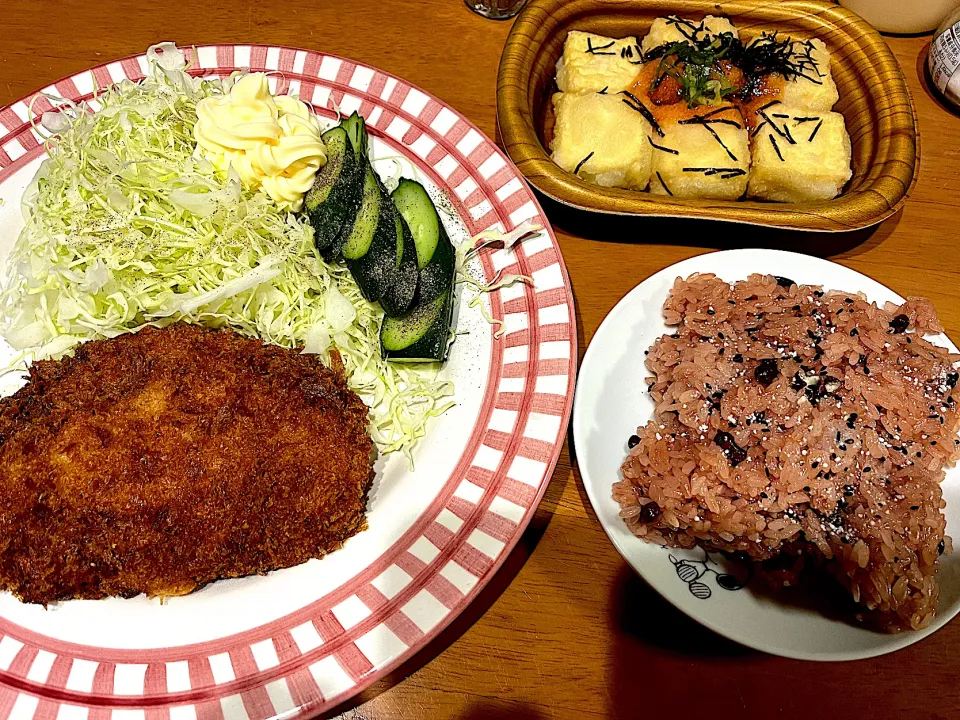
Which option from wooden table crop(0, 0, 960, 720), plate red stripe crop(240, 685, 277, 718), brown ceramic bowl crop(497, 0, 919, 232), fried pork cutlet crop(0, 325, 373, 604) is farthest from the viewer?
brown ceramic bowl crop(497, 0, 919, 232)

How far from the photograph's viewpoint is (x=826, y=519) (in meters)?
1.58

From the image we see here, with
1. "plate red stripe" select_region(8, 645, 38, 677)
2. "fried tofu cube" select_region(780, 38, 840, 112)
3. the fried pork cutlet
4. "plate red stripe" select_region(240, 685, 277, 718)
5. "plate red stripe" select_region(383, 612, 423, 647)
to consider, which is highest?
"fried tofu cube" select_region(780, 38, 840, 112)

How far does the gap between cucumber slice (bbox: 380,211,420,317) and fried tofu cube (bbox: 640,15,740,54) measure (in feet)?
4.32

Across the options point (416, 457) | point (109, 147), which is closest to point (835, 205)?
point (416, 457)

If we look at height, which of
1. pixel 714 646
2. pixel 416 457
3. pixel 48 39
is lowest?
pixel 714 646

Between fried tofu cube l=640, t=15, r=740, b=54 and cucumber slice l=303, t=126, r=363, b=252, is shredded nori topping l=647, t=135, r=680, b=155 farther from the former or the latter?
cucumber slice l=303, t=126, r=363, b=252

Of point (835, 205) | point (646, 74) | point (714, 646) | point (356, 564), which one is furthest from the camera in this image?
point (646, 74)

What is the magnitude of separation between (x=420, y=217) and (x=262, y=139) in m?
0.51

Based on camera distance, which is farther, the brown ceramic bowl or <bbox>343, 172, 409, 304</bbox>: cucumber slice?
the brown ceramic bowl

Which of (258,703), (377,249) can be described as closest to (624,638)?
(258,703)

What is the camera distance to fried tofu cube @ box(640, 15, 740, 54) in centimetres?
229

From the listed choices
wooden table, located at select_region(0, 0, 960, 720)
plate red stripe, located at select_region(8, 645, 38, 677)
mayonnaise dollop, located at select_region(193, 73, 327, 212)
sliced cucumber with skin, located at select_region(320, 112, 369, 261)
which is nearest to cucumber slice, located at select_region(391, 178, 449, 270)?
sliced cucumber with skin, located at select_region(320, 112, 369, 261)

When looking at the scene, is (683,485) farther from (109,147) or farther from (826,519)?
(109,147)

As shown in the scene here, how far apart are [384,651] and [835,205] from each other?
1.80 m
